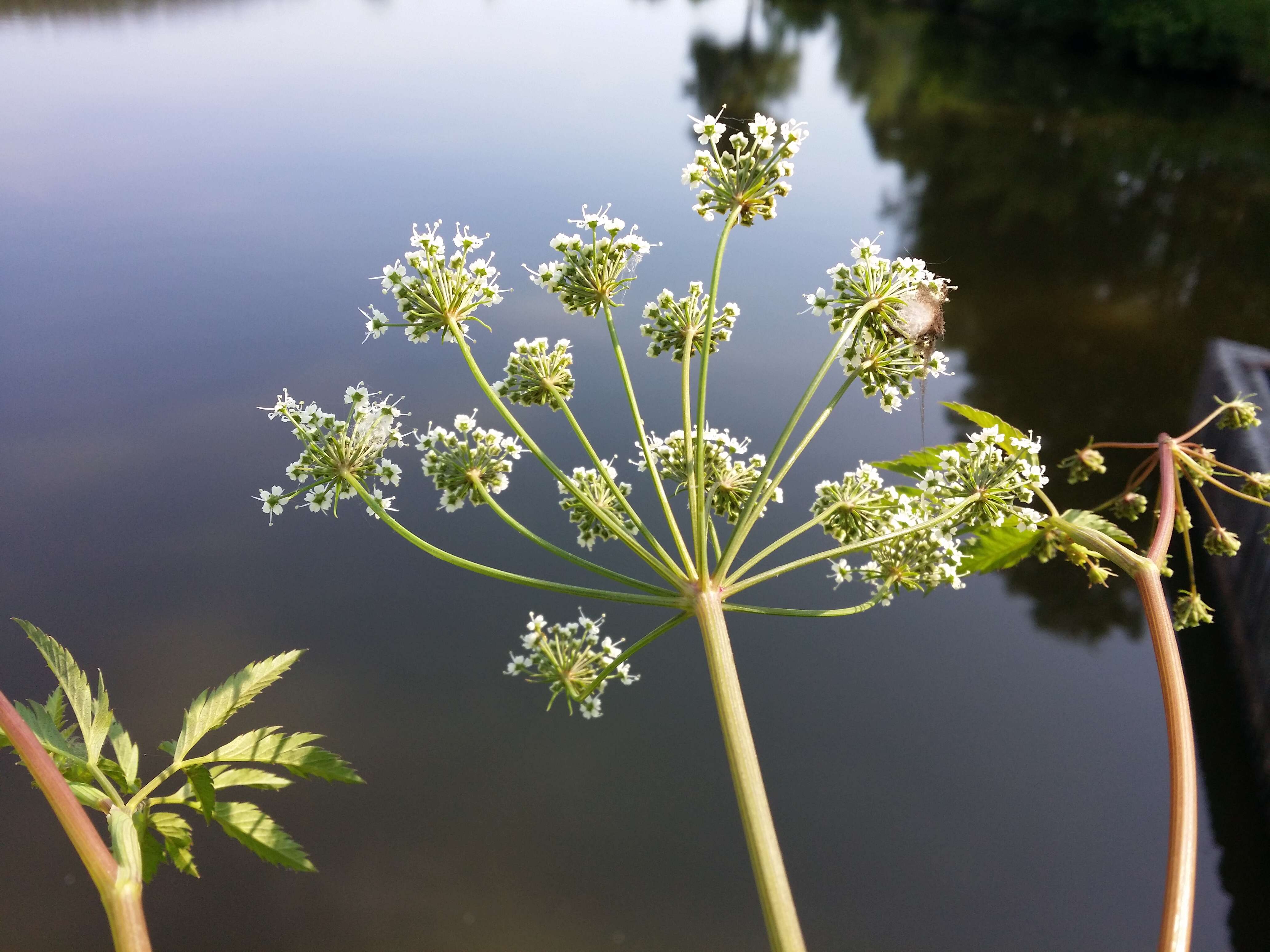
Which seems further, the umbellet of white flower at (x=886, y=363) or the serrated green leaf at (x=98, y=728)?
the umbellet of white flower at (x=886, y=363)

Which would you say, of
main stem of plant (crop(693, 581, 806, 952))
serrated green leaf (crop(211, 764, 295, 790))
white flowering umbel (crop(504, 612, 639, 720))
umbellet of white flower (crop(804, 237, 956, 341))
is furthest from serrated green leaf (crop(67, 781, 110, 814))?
umbellet of white flower (crop(804, 237, 956, 341))

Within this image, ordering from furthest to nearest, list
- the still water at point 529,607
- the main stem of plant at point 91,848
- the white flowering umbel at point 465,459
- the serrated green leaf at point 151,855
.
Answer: the still water at point 529,607, the white flowering umbel at point 465,459, the serrated green leaf at point 151,855, the main stem of plant at point 91,848

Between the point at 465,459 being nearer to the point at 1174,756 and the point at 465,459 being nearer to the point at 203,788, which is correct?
the point at 203,788

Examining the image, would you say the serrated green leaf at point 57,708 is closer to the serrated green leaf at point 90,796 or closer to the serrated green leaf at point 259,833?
the serrated green leaf at point 90,796

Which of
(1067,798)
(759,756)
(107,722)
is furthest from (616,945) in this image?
(107,722)

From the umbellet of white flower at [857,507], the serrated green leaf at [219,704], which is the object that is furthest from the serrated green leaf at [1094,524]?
the serrated green leaf at [219,704]

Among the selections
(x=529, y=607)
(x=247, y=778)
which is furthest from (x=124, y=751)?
(x=529, y=607)
